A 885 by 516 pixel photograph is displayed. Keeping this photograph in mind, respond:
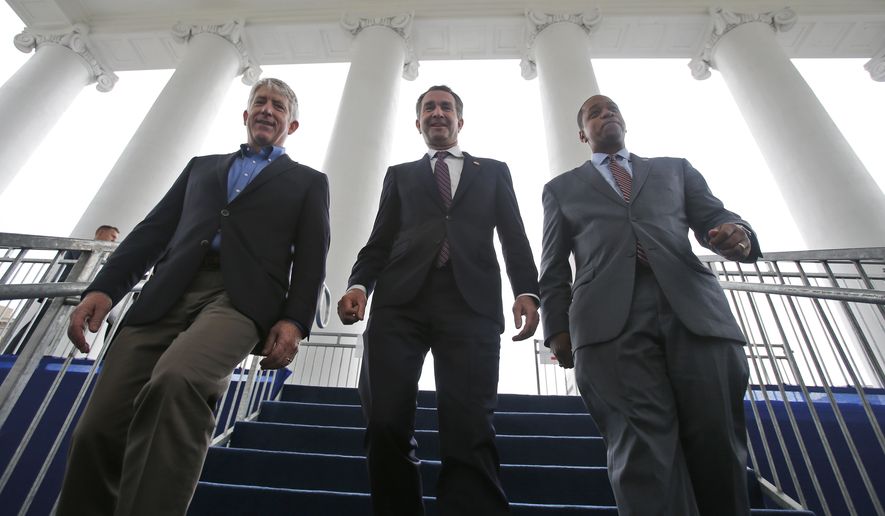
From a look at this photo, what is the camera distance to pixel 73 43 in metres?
9.16

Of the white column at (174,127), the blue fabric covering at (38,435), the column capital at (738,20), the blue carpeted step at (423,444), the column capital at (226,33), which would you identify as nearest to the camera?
the blue carpeted step at (423,444)

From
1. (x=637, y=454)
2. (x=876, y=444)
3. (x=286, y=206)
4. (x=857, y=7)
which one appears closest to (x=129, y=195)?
(x=286, y=206)

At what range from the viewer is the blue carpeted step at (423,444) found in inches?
106

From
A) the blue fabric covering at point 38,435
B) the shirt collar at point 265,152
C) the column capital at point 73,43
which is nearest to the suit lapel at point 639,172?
the shirt collar at point 265,152

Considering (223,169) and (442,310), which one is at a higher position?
(223,169)

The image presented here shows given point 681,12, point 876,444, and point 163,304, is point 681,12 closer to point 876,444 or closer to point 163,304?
point 876,444

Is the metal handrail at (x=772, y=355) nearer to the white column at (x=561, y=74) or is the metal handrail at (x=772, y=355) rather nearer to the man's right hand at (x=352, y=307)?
the man's right hand at (x=352, y=307)

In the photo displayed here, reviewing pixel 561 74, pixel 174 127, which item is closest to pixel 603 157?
pixel 561 74

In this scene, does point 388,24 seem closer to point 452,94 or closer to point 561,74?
point 561,74

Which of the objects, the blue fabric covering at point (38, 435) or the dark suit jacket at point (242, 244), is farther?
the blue fabric covering at point (38, 435)

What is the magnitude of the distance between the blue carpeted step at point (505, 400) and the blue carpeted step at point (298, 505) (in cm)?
152

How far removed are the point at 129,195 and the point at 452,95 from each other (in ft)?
20.8

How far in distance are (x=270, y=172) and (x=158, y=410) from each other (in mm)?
981

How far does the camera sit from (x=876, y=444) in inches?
112
